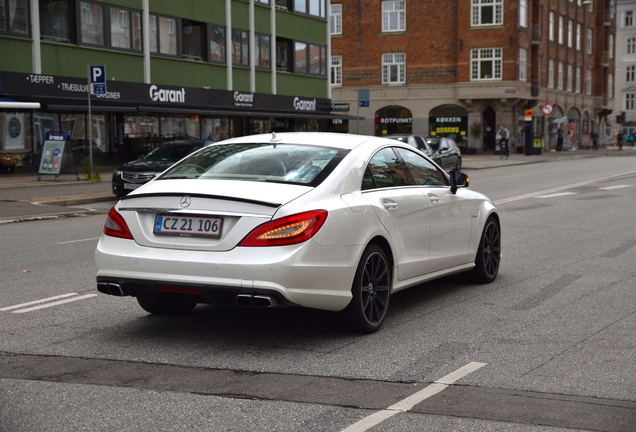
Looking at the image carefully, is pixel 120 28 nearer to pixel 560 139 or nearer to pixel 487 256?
pixel 487 256

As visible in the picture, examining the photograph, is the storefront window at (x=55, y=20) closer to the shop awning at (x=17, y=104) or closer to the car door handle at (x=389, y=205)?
the shop awning at (x=17, y=104)

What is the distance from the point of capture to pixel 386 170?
7457 mm

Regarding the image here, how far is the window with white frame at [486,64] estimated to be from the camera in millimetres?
59562

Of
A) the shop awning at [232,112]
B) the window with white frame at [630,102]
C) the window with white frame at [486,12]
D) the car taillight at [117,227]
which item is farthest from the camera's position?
the window with white frame at [630,102]

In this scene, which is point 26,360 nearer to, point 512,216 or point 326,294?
point 326,294

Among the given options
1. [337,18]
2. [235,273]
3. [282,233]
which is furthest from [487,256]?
[337,18]

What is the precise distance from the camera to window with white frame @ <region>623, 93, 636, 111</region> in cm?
11362

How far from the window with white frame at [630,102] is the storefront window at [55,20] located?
9413cm

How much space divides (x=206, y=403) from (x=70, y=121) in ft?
98.5

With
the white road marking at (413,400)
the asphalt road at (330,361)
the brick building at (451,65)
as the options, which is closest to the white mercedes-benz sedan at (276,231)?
the asphalt road at (330,361)

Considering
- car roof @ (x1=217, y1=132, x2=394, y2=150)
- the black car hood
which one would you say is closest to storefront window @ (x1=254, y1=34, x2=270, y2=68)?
the black car hood

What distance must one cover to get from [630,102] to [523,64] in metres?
59.1

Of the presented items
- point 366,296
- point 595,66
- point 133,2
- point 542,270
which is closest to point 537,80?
point 595,66

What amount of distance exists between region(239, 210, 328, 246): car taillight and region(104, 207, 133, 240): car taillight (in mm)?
958
